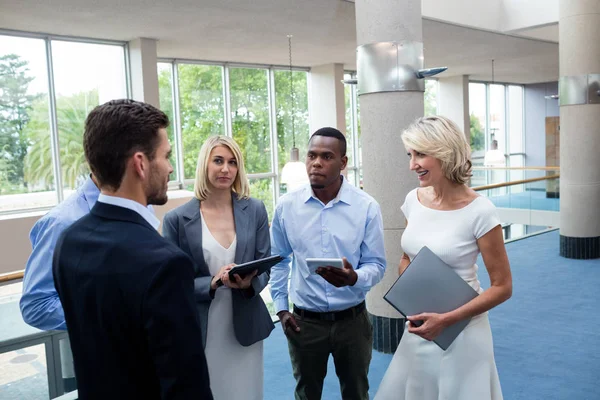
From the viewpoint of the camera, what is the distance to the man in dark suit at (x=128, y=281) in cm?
133

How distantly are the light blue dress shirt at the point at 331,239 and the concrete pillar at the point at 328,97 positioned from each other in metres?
10.4

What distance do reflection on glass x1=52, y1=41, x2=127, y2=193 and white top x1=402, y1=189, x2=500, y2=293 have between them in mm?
8442

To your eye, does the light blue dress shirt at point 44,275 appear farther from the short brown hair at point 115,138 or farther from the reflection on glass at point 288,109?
the reflection on glass at point 288,109

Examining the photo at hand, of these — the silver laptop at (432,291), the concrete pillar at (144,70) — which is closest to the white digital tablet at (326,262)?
the silver laptop at (432,291)

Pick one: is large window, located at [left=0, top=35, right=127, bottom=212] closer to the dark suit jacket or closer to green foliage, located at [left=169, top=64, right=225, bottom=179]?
green foliage, located at [left=169, top=64, right=225, bottom=179]

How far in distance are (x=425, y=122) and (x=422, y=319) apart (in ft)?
2.75

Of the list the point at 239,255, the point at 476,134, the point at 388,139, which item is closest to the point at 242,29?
the point at 388,139

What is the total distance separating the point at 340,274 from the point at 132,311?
1256 millimetres

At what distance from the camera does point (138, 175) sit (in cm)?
146

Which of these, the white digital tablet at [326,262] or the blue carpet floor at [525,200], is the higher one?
the white digital tablet at [326,262]

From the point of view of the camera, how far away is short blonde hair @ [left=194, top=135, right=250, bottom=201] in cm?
275

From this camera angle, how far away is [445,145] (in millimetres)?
2354

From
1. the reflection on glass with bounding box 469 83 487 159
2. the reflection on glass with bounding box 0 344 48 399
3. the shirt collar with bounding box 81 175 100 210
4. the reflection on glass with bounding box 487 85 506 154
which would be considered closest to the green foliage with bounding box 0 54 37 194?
the reflection on glass with bounding box 0 344 48 399

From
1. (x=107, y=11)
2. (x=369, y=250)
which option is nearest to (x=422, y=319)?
(x=369, y=250)
